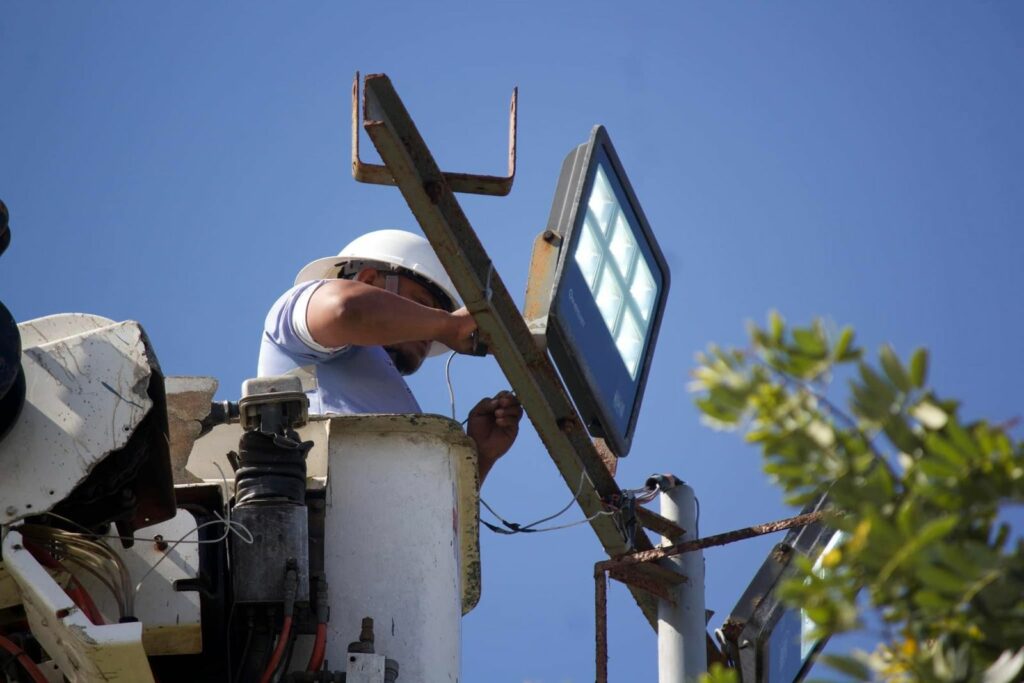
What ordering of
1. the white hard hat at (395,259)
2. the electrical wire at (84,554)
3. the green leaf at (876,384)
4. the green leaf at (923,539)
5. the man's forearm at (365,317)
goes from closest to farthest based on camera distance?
the green leaf at (923,539) < the green leaf at (876,384) < the electrical wire at (84,554) < the man's forearm at (365,317) < the white hard hat at (395,259)

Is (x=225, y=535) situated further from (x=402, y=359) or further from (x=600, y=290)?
(x=402, y=359)

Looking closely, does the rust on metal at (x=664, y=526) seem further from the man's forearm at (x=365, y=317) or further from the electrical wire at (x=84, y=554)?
the electrical wire at (x=84, y=554)

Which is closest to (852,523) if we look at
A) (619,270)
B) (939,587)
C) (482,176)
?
(939,587)

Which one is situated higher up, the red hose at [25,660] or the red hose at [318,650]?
the red hose at [318,650]

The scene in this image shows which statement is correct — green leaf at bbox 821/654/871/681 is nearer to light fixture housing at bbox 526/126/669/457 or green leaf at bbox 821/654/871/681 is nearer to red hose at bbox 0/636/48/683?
red hose at bbox 0/636/48/683

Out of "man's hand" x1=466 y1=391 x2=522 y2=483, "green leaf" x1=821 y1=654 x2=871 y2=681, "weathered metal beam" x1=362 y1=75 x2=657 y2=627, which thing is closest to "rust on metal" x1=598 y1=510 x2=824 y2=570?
"weathered metal beam" x1=362 y1=75 x2=657 y2=627

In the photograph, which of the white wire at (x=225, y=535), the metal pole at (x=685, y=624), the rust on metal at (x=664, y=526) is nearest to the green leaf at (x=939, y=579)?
the white wire at (x=225, y=535)

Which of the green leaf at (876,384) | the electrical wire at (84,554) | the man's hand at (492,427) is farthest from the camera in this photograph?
the man's hand at (492,427)

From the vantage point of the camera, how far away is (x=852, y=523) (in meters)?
2.04

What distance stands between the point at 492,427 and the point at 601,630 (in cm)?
92

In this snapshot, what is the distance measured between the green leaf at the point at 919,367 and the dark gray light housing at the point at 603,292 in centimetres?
322

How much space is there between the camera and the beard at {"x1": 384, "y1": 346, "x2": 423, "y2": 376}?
6.59m

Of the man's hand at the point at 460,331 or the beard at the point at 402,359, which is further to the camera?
the beard at the point at 402,359

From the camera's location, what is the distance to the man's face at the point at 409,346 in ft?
21.7
